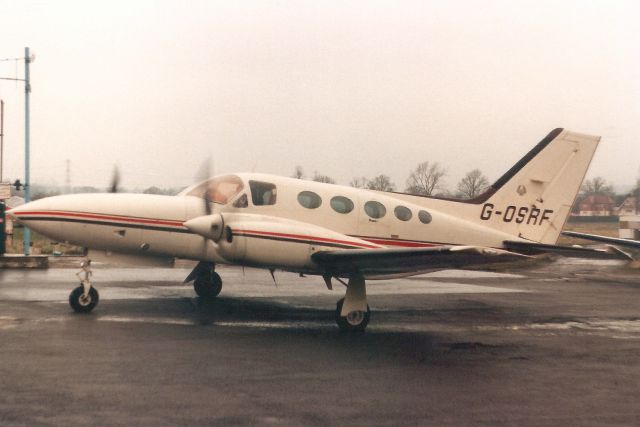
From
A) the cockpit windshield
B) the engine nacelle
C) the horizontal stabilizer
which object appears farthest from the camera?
the cockpit windshield

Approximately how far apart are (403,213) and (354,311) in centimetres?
314

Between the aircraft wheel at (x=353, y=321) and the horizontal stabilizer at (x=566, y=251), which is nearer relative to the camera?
the horizontal stabilizer at (x=566, y=251)

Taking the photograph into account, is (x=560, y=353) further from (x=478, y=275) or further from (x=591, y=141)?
(x=478, y=275)

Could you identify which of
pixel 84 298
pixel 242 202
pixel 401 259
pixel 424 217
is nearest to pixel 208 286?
pixel 84 298

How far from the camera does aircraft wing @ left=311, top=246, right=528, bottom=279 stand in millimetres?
10547

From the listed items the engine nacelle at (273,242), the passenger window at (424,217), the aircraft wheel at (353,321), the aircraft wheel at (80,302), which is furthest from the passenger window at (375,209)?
the aircraft wheel at (80,302)

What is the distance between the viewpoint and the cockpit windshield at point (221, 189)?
1270 centimetres

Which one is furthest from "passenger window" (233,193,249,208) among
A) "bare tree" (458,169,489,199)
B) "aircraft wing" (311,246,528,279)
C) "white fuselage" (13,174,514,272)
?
"bare tree" (458,169,489,199)

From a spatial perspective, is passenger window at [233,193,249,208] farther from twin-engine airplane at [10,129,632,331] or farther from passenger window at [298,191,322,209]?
passenger window at [298,191,322,209]

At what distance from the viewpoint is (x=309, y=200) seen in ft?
43.6

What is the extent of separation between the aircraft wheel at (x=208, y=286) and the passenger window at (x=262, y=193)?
3497 millimetres

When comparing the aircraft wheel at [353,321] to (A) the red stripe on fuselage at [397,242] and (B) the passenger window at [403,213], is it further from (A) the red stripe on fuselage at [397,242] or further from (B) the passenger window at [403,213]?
(B) the passenger window at [403,213]

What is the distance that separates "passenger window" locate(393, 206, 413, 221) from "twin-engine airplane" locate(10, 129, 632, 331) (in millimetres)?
48

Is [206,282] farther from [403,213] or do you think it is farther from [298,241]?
[403,213]
